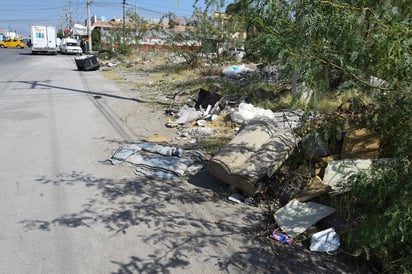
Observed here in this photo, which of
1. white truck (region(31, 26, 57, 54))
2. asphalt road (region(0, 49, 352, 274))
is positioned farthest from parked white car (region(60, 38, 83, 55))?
asphalt road (region(0, 49, 352, 274))

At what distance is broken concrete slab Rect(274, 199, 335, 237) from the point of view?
3659 millimetres

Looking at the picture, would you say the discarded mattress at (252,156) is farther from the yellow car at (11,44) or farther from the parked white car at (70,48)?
the yellow car at (11,44)

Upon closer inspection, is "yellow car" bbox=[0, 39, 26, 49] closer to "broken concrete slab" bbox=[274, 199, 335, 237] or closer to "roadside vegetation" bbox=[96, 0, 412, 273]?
"roadside vegetation" bbox=[96, 0, 412, 273]

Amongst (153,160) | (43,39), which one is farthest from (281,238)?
(43,39)

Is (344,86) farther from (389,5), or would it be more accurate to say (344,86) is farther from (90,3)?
(90,3)

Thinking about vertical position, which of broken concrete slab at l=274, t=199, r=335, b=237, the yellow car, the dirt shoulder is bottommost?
the dirt shoulder

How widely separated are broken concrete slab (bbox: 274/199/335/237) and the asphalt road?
220 millimetres

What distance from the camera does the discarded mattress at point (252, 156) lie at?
4359mm

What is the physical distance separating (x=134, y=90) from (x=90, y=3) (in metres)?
38.9

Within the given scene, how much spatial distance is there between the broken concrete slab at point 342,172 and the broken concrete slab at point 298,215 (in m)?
0.27

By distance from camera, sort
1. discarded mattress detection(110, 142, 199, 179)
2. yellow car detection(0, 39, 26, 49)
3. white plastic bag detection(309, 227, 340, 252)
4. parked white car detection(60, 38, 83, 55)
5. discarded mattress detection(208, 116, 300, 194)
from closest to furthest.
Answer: white plastic bag detection(309, 227, 340, 252)
discarded mattress detection(208, 116, 300, 194)
discarded mattress detection(110, 142, 199, 179)
parked white car detection(60, 38, 83, 55)
yellow car detection(0, 39, 26, 49)

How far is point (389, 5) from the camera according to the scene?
9.49 feet

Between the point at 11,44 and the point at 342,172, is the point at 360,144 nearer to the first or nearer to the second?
the point at 342,172

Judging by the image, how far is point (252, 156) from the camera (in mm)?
4594
